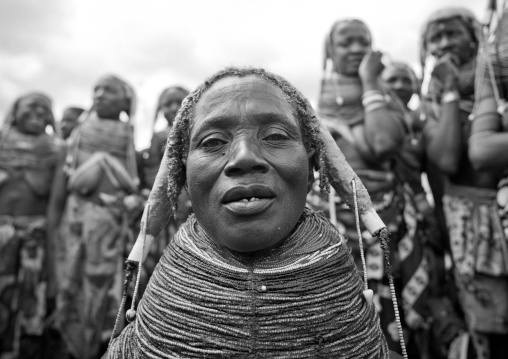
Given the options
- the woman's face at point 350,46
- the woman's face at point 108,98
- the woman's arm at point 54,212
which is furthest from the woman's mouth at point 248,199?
the woman's arm at point 54,212

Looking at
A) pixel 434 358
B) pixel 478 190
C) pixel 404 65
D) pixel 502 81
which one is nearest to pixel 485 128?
pixel 502 81

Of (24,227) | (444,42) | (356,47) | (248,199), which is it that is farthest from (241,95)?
(24,227)

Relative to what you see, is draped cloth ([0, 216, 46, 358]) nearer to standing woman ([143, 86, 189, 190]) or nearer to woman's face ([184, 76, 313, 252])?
standing woman ([143, 86, 189, 190])

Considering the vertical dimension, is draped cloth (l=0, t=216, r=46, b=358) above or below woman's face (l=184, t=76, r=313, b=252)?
below

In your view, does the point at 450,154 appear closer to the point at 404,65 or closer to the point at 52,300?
the point at 404,65

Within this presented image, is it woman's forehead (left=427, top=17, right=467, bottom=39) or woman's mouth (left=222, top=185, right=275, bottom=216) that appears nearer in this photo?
woman's mouth (left=222, top=185, right=275, bottom=216)

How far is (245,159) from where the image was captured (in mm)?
1499

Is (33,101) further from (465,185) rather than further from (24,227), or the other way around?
(465,185)

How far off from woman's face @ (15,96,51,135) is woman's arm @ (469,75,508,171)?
4.72m

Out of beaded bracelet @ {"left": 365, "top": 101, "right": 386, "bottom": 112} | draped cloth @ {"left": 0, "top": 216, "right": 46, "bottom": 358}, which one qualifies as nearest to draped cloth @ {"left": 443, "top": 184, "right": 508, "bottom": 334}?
beaded bracelet @ {"left": 365, "top": 101, "right": 386, "bottom": 112}

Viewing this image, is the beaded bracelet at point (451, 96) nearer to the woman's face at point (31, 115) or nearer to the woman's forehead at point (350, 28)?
the woman's forehead at point (350, 28)

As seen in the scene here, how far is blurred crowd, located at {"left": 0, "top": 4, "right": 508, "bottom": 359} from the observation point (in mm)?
3443

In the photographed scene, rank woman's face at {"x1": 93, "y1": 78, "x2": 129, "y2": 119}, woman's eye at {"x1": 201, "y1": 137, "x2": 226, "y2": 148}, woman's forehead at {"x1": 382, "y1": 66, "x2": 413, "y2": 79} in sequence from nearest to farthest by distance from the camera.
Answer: woman's eye at {"x1": 201, "y1": 137, "x2": 226, "y2": 148}, woman's face at {"x1": 93, "y1": 78, "x2": 129, "y2": 119}, woman's forehead at {"x1": 382, "y1": 66, "x2": 413, "y2": 79}

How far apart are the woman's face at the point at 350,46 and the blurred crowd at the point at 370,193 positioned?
0.01 meters
